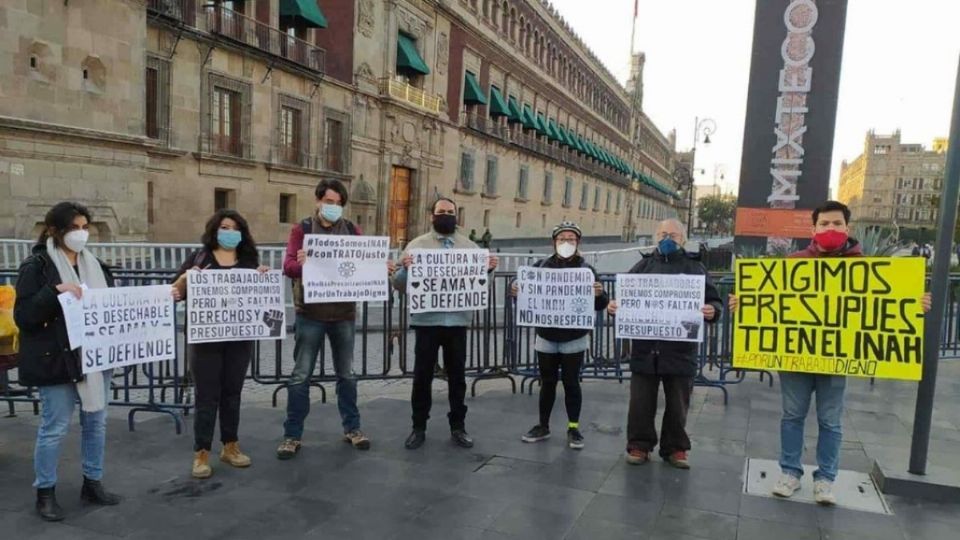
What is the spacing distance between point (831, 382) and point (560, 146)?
5113 centimetres

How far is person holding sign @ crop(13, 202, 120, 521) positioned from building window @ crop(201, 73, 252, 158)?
17.3 metres

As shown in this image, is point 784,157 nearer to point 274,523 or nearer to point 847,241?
point 847,241

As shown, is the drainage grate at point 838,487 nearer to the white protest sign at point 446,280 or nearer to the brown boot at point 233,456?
the white protest sign at point 446,280

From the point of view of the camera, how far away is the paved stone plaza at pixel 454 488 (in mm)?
3789

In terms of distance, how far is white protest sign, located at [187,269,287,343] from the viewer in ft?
15.1

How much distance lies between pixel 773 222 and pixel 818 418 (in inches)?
375

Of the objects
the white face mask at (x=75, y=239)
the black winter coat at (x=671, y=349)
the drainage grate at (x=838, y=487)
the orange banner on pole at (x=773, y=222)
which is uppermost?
the orange banner on pole at (x=773, y=222)

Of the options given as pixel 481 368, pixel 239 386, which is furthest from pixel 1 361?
pixel 481 368

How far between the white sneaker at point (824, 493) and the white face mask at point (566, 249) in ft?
7.86

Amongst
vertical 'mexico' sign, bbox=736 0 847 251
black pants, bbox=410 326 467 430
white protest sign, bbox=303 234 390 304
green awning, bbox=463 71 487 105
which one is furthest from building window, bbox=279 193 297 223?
black pants, bbox=410 326 467 430

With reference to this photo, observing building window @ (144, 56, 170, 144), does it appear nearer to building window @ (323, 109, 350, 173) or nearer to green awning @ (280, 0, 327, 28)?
green awning @ (280, 0, 327, 28)

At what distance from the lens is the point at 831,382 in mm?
4230

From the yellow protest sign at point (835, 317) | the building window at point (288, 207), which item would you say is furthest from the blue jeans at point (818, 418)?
the building window at point (288, 207)

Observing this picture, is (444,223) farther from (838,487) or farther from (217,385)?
(838,487)
